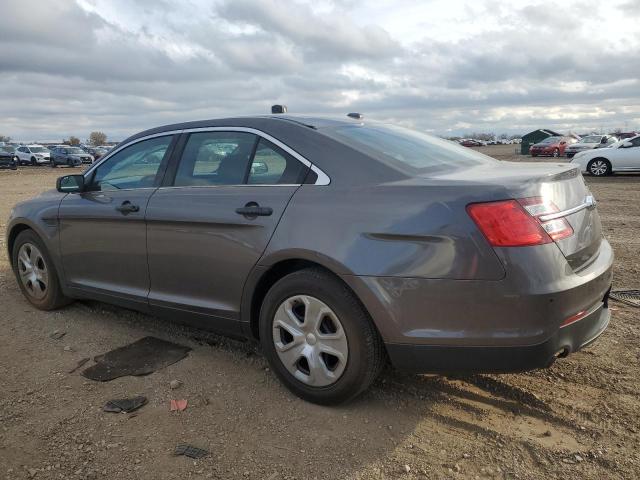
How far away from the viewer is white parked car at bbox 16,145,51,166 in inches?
1640

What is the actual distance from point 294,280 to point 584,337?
1.49 meters

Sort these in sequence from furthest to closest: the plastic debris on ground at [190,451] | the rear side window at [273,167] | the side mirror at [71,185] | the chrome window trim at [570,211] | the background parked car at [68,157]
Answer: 1. the background parked car at [68,157]
2. the side mirror at [71,185]
3. the rear side window at [273,167]
4. the plastic debris on ground at [190,451]
5. the chrome window trim at [570,211]

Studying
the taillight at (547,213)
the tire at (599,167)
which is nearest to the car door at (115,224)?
the taillight at (547,213)

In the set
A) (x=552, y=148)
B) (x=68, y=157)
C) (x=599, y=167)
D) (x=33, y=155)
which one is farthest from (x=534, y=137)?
(x=33, y=155)

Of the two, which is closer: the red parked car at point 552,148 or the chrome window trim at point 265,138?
the chrome window trim at point 265,138

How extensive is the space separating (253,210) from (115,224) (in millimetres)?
1383

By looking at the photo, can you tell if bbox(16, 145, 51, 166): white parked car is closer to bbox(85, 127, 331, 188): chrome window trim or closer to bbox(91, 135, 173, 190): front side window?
bbox(91, 135, 173, 190): front side window

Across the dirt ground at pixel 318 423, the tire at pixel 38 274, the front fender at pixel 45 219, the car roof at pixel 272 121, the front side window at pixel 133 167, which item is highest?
the car roof at pixel 272 121

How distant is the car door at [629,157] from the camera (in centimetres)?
1808

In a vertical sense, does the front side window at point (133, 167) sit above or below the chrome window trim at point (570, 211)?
above

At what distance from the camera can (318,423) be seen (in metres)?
2.92

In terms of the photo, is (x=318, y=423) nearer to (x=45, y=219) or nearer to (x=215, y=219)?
(x=215, y=219)

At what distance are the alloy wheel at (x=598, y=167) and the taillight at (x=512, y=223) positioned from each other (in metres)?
18.4

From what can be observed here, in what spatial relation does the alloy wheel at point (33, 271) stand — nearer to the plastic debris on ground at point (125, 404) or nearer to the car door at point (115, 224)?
the car door at point (115, 224)
